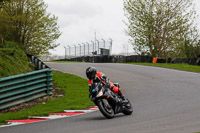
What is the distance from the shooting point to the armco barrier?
12055 millimetres

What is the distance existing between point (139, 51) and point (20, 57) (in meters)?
27.6

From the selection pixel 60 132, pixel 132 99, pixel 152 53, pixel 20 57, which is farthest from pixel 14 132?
pixel 152 53

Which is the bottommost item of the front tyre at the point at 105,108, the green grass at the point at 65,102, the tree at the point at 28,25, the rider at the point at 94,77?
the green grass at the point at 65,102

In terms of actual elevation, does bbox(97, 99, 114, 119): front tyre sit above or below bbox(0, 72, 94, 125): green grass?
above

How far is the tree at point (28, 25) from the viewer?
3669cm

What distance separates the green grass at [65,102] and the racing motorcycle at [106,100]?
6.52 feet

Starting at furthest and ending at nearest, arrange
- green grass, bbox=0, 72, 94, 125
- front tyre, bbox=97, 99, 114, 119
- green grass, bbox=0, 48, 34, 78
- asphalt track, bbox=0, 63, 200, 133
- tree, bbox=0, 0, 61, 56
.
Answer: tree, bbox=0, 0, 61, 56 < green grass, bbox=0, 48, 34, 78 < green grass, bbox=0, 72, 94, 125 < front tyre, bbox=97, 99, 114, 119 < asphalt track, bbox=0, 63, 200, 133

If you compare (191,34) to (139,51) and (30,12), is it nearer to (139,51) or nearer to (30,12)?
(139,51)

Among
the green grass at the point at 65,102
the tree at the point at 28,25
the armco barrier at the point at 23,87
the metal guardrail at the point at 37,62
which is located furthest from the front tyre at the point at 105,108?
the tree at the point at 28,25

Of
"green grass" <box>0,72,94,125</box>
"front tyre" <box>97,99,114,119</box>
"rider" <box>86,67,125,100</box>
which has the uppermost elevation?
"rider" <box>86,67,125,100</box>

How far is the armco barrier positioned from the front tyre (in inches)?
161

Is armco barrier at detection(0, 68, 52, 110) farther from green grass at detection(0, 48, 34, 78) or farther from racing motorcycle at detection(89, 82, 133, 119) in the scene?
racing motorcycle at detection(89, 82, 133, 119)

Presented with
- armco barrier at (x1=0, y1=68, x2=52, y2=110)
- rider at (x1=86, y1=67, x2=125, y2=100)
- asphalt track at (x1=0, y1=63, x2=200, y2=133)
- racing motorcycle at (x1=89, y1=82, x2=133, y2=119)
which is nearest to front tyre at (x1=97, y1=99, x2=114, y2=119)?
racing motorcycle at (x1=89, y1=82, x2=133, y2=119)

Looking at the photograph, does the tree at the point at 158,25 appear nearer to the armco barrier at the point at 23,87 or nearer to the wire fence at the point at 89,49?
the wire fence at the point at 89,49
